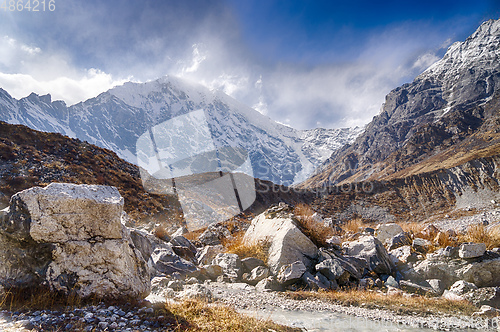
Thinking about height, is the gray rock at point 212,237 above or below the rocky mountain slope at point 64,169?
below

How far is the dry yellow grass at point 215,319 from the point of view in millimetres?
4002

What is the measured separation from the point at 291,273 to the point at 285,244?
1.15 m

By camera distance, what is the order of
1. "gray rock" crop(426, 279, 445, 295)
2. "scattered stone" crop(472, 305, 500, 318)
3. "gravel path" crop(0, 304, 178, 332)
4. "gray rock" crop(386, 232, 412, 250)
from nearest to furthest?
1. "gravel path" crop(0, 304, 178, 332)
2. "scattered stone" crop(472, 305, 500, 318)
3. "gray rock" crop(426, 279, 445, 295)
4. "gray rock" crop(386, 232, 412, 250)

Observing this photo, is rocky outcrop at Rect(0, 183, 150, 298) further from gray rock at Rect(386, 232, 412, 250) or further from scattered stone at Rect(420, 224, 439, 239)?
scattered stone at Rect(420, 224, 439, 239)

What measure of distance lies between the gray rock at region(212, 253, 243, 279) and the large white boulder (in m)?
1.06

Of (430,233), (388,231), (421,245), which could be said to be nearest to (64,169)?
(388,231)

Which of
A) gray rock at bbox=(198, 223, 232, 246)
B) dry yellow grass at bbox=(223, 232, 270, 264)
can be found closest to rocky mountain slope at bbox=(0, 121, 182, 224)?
gray rock at bbox=(198, 223, 232, 246)

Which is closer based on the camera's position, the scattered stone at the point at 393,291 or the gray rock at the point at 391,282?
the scattered stone at the point at 393,291

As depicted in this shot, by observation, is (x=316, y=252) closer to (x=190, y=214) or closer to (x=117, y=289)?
(x=117, y=289)

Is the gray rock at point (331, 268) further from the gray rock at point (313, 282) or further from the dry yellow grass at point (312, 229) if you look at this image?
the dry yellow grass at point (312, 229)

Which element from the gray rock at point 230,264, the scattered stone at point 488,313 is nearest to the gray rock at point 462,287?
the scattered stone at point 488,313

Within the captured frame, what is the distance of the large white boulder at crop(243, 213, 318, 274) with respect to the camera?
26.3 feet

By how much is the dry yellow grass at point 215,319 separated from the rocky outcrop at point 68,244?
3.20 feet

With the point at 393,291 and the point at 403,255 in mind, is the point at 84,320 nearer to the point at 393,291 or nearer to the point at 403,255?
the point at 393,291
